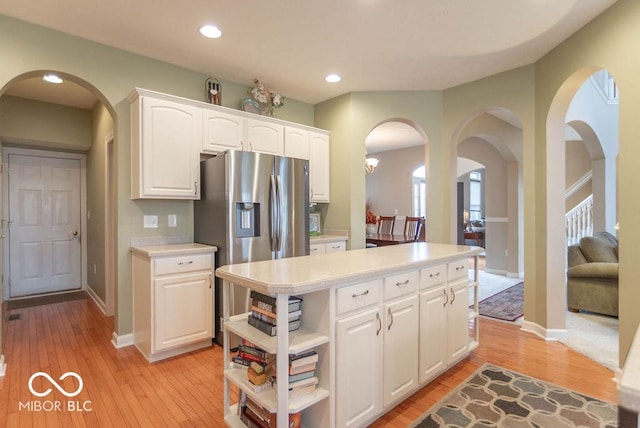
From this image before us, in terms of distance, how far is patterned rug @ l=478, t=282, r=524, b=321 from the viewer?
3919 millimetres

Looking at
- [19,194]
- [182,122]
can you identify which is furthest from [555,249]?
[19,194]

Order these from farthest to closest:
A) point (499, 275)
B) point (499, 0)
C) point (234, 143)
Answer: point (499, 275) → point (234, 143) → point (499, 0)

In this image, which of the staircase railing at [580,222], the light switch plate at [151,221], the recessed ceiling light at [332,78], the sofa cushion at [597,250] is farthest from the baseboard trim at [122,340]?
the staircase railing at [580,222]

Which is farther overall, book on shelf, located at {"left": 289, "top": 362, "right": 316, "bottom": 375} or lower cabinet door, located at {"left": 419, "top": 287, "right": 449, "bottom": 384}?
lower cabinet door, located at {"left": 419, "top": 287, "right": 449, "bottom": 384}

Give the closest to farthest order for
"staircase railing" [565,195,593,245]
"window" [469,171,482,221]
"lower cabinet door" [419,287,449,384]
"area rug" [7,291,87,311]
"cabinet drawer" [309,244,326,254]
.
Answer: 1. "lower cabinet door" [419,287,449,384]
2. "cabinet drawer" [309,244,326,254]
3. "area rug" [7,291,87,311]
4. "staircase railing" [565,195,593,245]
5. "window" [469,171,482,221]

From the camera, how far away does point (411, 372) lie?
2.12 m

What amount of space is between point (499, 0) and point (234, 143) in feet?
8.21

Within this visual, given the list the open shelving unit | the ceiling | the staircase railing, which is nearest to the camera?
the open shelving unit

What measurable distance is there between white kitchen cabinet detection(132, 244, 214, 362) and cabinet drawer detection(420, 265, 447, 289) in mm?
1795

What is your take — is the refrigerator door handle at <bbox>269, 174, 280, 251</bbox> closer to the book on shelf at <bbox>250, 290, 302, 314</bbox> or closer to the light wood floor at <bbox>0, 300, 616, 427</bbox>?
the light wood floor at <bbox>0, 300, 616, 427</bbox>

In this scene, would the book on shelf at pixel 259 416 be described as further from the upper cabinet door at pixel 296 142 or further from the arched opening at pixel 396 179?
the arched opening at pixel 396 179

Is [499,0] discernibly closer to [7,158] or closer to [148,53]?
[148,53]

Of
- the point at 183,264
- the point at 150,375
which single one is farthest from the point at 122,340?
the point at 183,264

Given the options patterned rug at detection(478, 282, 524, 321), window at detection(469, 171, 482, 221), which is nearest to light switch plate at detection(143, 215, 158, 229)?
patterned rug at detection(478, 282, 524, 321)
